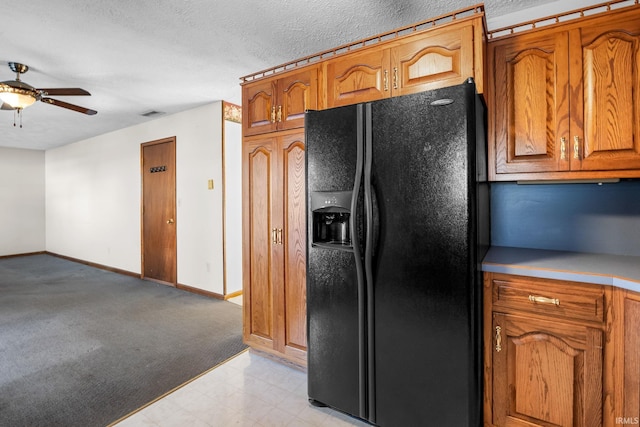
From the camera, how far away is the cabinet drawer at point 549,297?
1.43 m

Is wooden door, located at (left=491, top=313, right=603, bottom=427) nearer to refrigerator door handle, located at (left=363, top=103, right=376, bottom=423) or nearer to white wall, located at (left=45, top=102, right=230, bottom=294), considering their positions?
→ refrigerator door handle, located at (left=363, top=103, right=376, bottom=423)

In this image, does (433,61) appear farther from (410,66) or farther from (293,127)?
(293,127)

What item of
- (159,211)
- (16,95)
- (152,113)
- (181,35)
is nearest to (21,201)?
(159,211)

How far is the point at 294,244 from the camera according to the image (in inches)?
91.2

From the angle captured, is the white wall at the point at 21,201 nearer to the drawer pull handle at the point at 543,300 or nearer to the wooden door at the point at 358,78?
the wooden door at the point at 358,78

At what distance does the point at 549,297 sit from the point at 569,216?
2.56 feet

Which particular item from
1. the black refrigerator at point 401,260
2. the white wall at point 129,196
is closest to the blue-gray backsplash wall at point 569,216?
the black refrigerator at point 401,260

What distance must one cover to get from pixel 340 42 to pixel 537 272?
6.79ft

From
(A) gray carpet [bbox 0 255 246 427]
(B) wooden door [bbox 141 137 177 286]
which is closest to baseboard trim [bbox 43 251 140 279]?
(B) wooden door [bbox 141 137 177 286]

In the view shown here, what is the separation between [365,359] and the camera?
5.58 feet

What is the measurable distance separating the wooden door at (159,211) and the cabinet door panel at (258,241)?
2621 millimetres

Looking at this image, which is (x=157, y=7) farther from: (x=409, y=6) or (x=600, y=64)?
(x=600, y=64)

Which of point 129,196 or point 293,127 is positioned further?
point 129,196

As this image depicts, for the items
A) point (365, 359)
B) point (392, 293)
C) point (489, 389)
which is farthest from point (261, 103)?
point (489, 389)
